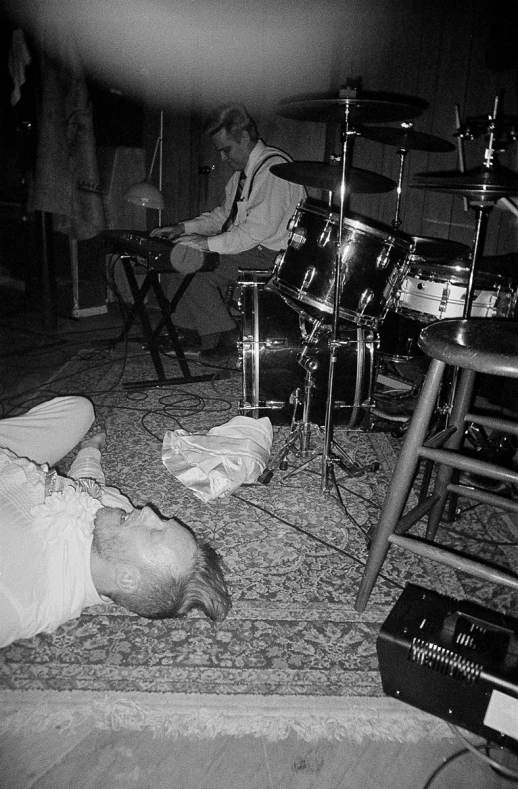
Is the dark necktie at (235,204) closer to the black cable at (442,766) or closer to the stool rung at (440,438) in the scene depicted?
the stool rung at (440,438)

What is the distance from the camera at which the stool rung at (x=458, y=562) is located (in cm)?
126

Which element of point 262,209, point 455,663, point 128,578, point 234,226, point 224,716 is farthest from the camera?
point 234,226

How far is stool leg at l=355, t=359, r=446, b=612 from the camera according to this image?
1372 mm

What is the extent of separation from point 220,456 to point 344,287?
0.87 m

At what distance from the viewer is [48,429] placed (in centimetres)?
201

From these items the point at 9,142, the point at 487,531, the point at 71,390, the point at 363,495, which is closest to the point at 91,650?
the point at 363,495

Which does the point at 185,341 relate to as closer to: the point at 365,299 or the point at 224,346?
the point at 224,346

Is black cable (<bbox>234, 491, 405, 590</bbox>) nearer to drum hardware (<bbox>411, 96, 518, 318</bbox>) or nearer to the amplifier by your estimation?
the amplifier

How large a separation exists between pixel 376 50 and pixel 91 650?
4.11 metres

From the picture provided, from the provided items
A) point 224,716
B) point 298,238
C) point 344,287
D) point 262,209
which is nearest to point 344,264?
point 344,287

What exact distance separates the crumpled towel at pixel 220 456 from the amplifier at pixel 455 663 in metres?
1.02

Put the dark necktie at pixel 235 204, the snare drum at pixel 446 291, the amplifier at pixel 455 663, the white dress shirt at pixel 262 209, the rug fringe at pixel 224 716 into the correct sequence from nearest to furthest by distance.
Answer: the amplifier at pixel 455 663
the rug fringe at pixel 224 716
the snare drum at pixel 446 291
the white dress shirt at pixel 262 209
the dark necktie at pixel 235 204

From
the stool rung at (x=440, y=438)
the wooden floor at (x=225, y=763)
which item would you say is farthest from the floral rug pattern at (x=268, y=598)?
the stool rung at (x=440, y=438)

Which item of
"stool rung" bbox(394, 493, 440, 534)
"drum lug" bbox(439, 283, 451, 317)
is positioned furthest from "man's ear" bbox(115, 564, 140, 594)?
"drum lug" bbox(439, 283, 451, 317)
